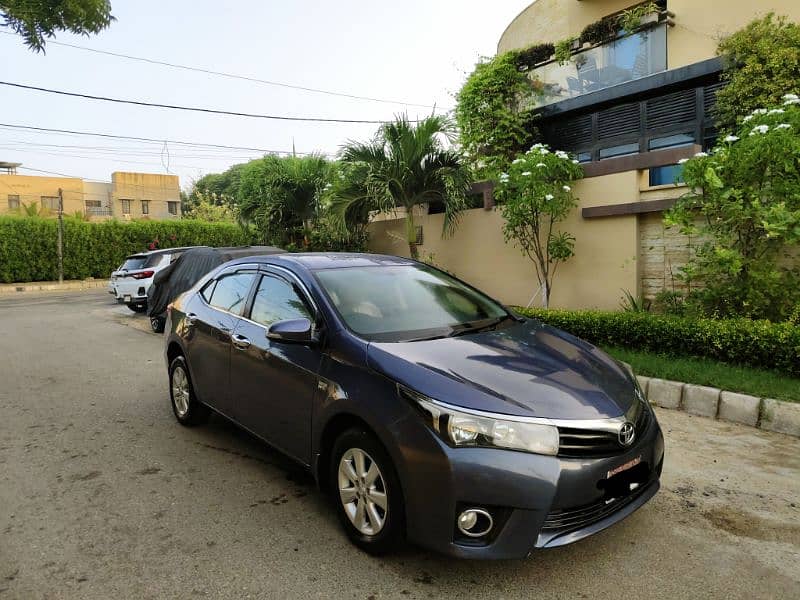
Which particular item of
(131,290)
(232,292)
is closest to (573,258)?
(232,292)

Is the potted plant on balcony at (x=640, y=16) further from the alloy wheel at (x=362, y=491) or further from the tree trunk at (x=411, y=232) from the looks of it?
the alloy wheel at (x=362, y=491)

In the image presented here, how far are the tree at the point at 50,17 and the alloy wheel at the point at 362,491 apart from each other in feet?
30.1

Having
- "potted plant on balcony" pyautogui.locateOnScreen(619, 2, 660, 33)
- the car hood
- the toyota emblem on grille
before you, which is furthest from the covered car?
"potted plant on balcony" pyautogui.locateOnScreen(619, 2, 660, 33)

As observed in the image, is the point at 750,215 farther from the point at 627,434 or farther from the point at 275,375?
the point at 275,375

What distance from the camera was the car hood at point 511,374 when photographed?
253cm

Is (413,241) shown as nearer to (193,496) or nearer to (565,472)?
(193,496)

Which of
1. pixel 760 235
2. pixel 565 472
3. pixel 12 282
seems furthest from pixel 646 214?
pixel 12 282

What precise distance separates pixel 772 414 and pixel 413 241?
7.25 metres

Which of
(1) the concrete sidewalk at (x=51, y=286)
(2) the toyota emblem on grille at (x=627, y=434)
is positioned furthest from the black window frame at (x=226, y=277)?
(1) the concrete sidewalk at (x=51, y=286)

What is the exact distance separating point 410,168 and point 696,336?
5.86 meters

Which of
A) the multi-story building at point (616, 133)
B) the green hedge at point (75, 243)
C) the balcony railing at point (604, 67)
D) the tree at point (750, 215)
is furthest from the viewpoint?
the green hedge at point (75, 243)

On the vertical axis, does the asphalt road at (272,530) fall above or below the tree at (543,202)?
below

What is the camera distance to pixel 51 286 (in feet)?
70.7

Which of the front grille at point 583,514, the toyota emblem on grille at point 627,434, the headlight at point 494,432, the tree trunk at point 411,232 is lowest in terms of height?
the front grille at point 583,514
